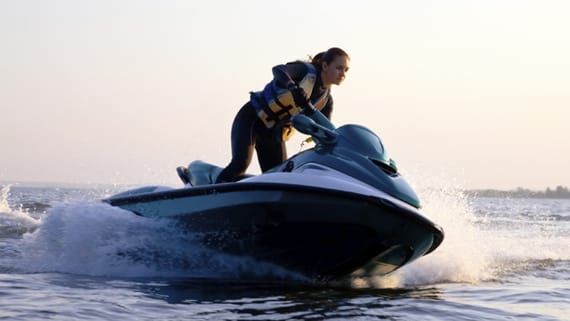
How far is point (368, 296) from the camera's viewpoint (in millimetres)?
5672

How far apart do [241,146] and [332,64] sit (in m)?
0.93

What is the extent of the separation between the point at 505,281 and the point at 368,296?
187cm

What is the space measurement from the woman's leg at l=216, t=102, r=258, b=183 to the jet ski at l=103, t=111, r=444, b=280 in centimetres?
42

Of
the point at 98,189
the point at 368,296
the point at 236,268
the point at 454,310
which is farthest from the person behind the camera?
the point at 98,189

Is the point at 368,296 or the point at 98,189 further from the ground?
the point at 98,189

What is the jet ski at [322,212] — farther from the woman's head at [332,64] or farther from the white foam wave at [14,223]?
the white foam wave at [14,223]

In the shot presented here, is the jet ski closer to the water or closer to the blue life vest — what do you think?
the water

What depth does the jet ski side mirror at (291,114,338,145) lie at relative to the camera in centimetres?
594

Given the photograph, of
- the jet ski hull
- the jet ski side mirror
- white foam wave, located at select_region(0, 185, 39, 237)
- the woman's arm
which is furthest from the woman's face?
white foam wave, located at select_region(0, 185, 39, 237)

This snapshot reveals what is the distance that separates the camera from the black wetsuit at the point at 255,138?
6.53 metres

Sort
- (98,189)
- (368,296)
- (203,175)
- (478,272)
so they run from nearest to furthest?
(368,296) → (203,175) → (478,272) → (98,189)

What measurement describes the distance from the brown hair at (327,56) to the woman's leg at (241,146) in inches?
24.2

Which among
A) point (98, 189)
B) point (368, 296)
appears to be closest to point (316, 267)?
point (368, 296)

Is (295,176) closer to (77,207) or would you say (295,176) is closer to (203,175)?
(203,175)
